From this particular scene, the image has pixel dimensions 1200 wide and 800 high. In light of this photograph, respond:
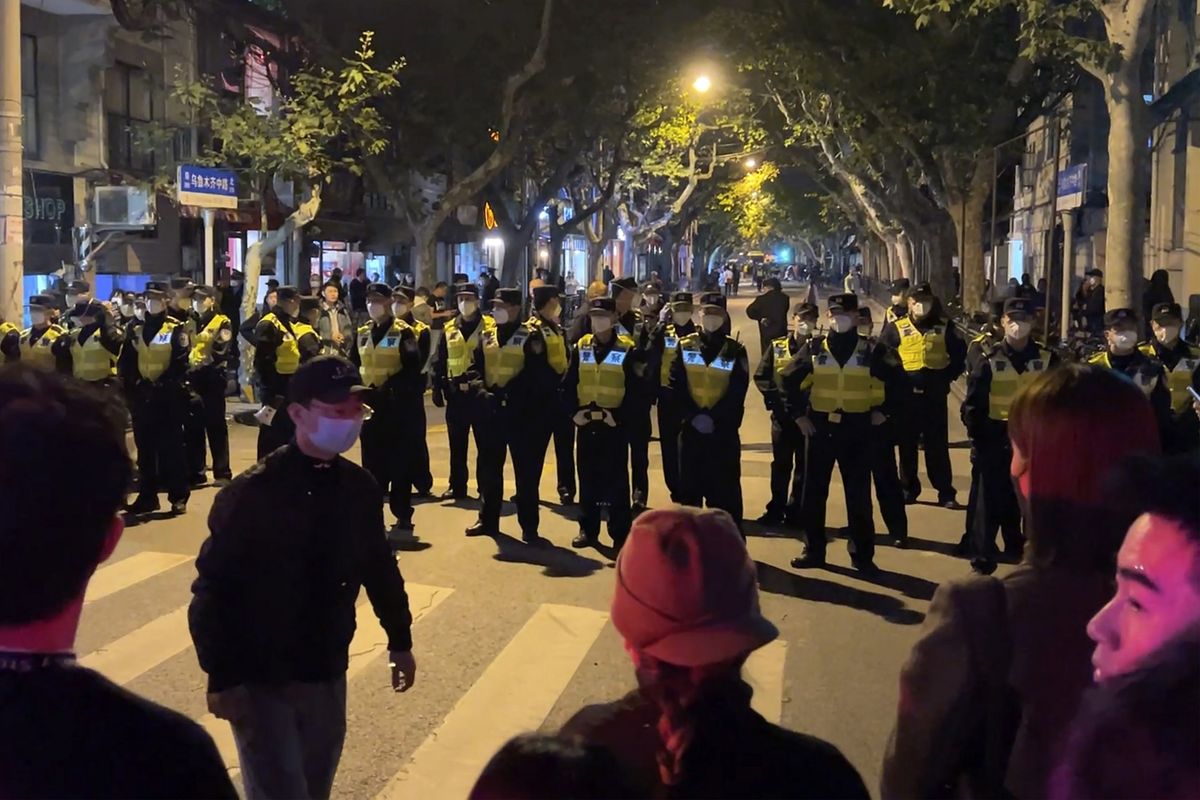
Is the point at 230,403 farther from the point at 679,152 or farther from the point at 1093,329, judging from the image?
the point at 679,152

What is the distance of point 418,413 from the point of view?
34.3ft

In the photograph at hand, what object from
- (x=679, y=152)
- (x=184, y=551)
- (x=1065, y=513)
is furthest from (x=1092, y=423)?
(x=679, y=152)

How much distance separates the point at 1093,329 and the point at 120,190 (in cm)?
1707

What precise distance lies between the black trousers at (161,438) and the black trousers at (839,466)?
215 inches

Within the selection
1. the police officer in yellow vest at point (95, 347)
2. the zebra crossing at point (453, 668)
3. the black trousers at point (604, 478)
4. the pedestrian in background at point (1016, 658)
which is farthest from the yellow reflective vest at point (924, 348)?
the pedestrian in background at point (1016, 658)

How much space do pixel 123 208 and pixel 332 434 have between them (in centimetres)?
1988

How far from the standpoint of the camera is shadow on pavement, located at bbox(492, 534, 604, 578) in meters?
8.66

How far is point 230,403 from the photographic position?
18.2 meters

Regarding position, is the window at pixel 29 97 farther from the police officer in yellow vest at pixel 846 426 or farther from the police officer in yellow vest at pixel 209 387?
the police officer in yellow vest at pixel 846 426

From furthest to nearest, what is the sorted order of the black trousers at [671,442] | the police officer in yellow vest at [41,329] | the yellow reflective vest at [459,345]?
the police officer in yellow vest at [41,329]
the yellow reflective vest at [459,345]
the black trousers at [671,442]

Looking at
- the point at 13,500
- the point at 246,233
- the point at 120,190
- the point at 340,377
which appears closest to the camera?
the point at 13,500

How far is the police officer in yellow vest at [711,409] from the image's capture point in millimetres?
9102

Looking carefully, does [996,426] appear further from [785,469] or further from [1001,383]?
[785,469]

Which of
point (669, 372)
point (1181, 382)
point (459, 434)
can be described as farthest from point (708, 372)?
point (1181, 382)
